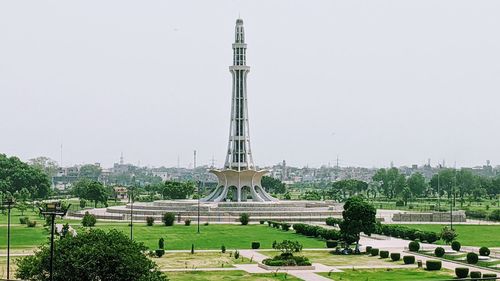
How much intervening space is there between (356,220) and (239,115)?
45.9 metres

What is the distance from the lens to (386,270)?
4659cm

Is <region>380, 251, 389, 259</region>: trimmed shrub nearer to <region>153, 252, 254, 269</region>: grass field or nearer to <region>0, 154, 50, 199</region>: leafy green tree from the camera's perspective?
<region>153, 252, 254, 269</region>: grass field

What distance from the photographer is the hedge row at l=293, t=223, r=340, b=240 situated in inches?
2419

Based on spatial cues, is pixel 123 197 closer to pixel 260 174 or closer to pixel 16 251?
pixel 260 174

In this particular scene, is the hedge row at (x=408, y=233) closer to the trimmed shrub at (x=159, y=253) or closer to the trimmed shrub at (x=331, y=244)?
the trimmed shrub at (x=331, y=244)

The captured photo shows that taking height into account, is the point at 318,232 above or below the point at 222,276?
above

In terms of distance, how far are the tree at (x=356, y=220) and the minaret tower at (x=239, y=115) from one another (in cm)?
4366

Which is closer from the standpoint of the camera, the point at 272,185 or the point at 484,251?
the point at 484,251

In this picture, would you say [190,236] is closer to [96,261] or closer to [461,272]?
[461,272]

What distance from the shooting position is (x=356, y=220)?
188 ft

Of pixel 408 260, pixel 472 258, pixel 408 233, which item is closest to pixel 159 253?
pixel 408 260

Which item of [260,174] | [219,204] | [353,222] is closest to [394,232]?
[353,222]

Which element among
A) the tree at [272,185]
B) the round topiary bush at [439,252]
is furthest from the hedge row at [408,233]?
the tree at [272,185]

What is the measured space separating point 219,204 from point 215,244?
34139 mm
